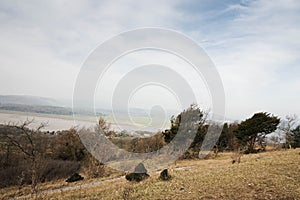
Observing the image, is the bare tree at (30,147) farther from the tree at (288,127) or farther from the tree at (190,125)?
the tree at (288,127)

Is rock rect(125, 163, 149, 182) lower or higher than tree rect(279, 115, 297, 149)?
lower

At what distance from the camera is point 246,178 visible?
12.1 meters

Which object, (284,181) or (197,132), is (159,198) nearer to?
(284,181)

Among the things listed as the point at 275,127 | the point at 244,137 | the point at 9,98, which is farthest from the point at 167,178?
the point at 9,98

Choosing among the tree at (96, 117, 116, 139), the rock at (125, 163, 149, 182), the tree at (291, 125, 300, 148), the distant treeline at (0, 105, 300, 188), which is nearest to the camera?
the rock at (125, 163, 149, 182)

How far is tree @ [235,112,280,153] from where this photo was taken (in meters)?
32.4

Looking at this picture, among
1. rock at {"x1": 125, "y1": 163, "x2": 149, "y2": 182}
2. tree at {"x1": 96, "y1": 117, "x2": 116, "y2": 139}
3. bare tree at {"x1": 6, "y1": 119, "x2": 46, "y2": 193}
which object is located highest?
tree at {"x1": 96, "y1": 117, "x2": 116, "y2": 139}

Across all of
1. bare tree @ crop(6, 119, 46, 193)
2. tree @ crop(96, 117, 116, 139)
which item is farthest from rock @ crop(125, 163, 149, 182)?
tree @ crop(96, 117, 116, 139)

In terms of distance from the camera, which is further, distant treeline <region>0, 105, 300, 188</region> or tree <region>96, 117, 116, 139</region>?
distant treeline <region>0, 105, 300, 188</region>

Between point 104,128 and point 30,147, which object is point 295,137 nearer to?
point 104,128

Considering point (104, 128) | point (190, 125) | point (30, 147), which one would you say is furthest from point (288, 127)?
point (30, 147)

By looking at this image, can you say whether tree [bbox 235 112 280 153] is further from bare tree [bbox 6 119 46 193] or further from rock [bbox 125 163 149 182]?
bare tree [bbox 6 119 46 193]

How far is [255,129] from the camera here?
32219mm

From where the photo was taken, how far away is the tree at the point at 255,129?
1275 inches
